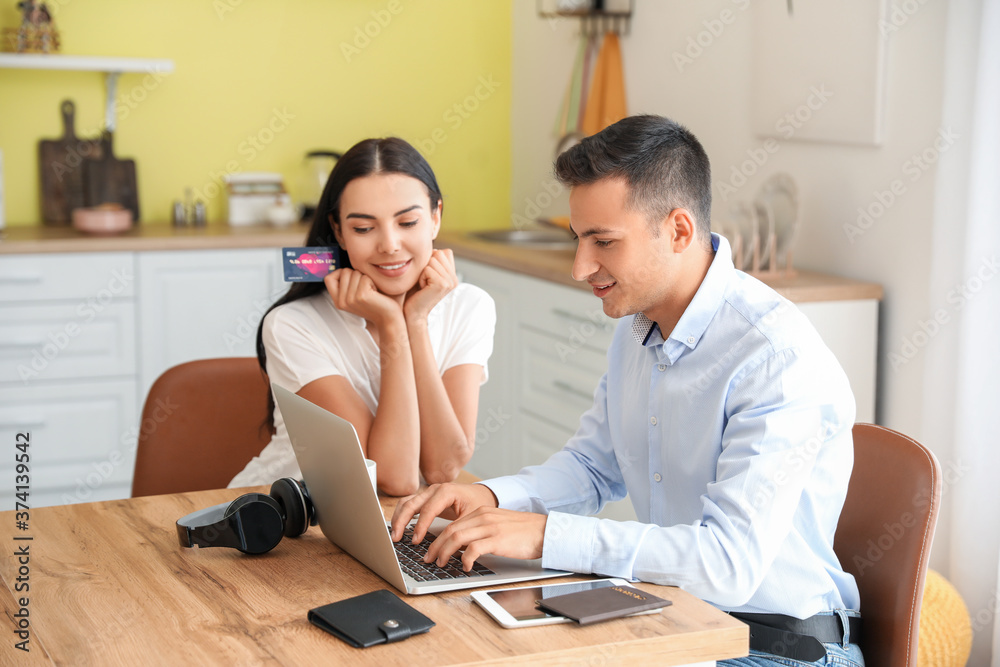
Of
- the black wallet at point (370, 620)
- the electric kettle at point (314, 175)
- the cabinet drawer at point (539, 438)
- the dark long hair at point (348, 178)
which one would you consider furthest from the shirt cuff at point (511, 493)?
the electric kettle at point (314, 175)

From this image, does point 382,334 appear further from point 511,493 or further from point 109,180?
point 109,180

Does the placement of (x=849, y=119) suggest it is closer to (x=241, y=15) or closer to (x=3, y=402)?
(x=241, y=15)

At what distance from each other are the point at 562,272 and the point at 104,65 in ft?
6.06

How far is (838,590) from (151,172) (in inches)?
129

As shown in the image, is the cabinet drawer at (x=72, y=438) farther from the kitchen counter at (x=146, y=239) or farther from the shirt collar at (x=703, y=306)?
the shirt collar at (x=703, y=306)

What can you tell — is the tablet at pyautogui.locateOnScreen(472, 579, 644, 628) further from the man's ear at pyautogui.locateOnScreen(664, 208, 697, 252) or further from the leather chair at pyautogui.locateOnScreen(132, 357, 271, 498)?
the leather chair at pyautogui.locateOnScreen(132, 357, 271, 498)

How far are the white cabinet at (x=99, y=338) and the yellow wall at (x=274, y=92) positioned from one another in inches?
23.5

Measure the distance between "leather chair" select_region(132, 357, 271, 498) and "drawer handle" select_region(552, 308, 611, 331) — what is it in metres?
1.07

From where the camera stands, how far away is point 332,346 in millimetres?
1872

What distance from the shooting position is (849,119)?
8.63ft

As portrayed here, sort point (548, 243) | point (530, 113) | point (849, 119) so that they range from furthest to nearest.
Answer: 1. point (530, 113)
2. point (548, 243)
3. point (849, 119)

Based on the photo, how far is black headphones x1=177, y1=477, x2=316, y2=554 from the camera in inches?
51.5

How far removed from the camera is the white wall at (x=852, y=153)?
2443mm

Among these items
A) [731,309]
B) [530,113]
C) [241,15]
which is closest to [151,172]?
[241,15]
